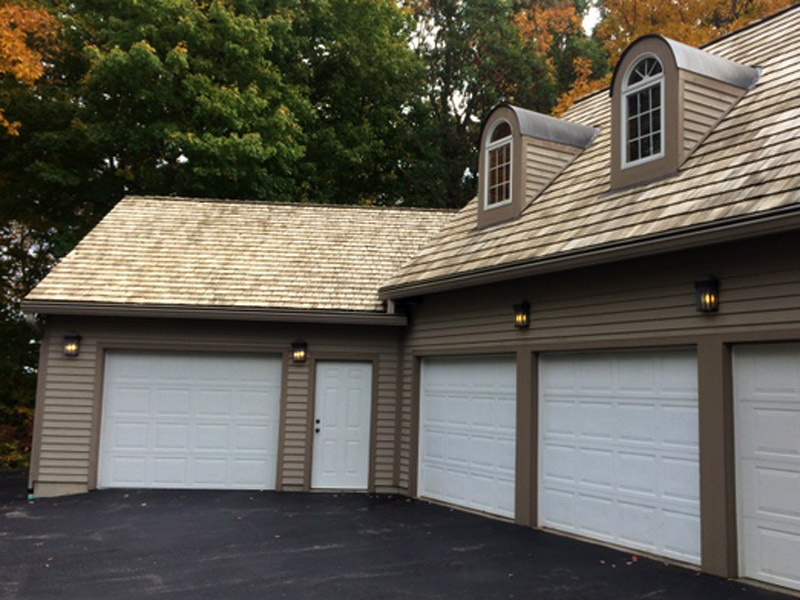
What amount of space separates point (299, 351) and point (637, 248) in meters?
5.36

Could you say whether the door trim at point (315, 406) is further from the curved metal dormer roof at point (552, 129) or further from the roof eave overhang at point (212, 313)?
the curved metal dormer roof at point (552, 129)

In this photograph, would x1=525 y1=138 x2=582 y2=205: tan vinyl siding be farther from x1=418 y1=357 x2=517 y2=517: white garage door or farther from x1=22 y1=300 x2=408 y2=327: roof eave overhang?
x1=22 y1=300 x2=408 y2=327: roof eave overhang

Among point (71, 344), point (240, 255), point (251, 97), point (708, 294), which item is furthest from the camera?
point (251, 97)

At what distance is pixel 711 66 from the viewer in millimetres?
6953

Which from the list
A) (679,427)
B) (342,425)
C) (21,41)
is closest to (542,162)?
(679,427)

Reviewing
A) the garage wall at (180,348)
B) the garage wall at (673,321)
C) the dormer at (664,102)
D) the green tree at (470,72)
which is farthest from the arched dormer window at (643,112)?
the green tree at (470,72)

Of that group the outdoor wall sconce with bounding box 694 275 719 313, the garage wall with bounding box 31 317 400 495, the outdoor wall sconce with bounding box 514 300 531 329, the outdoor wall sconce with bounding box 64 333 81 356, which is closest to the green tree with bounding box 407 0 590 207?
the garage wall with bounding box 31 317 400 495

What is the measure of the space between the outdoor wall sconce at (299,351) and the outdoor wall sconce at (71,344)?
2963 mm

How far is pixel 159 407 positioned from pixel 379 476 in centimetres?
324

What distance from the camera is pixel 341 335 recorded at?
33.2ft

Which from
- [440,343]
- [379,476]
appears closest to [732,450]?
[440,343]

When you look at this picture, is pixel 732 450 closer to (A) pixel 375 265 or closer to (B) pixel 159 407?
(A) pixel 375 265

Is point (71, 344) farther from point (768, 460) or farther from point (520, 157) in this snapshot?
point (768, 460)

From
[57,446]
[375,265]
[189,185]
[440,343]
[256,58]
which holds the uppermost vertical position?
[256,58]
